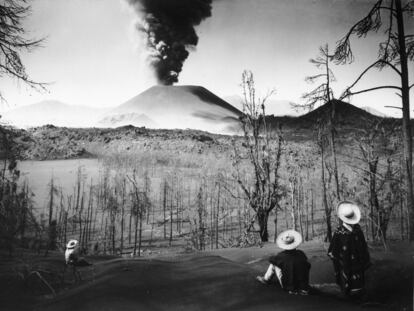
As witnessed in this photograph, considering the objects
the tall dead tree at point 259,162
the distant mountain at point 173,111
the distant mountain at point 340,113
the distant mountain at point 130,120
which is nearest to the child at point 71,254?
the tall dead tree at point 259,162

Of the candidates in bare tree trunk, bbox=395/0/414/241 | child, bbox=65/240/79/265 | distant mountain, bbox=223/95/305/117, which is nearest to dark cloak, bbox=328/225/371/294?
bare tree trunk, bbox=395/0/414/241

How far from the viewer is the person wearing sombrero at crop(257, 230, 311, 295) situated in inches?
187

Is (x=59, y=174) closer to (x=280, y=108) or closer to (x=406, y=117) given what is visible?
(x=280, y=108)

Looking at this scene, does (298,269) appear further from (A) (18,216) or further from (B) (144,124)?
(B) (144,124)

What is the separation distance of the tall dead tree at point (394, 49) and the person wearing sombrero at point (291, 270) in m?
3.19

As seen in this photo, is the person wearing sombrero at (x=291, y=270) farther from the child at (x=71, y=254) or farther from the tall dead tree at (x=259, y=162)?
the tall dead tree at (x=259, y=162)

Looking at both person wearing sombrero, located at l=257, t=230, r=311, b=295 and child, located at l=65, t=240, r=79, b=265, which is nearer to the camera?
person wearing sombrero, located at l=257, t=230, r=311, b=295

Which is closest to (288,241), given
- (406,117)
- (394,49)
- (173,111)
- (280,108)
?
(406,117)

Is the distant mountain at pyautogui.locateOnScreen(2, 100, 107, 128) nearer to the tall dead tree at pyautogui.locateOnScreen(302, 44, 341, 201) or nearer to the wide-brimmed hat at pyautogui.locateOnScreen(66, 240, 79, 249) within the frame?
the wide-brimmed hat at pyautogui.locateOnScreen(66, 240, 79, 249)

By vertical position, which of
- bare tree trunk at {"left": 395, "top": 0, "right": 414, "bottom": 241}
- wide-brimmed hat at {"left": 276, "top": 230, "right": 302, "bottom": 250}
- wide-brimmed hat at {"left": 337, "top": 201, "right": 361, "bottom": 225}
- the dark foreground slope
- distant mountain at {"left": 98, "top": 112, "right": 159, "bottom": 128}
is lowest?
the dark foreground slope

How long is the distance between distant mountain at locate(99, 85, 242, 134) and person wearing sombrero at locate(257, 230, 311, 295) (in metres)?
62.7

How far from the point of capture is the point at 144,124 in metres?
83.5

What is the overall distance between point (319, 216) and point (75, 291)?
1828 inches

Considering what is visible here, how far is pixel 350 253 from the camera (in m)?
4.86
